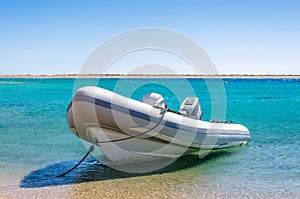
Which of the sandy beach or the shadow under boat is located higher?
the sandy beach

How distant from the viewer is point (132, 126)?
8430 mm

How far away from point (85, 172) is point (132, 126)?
1.39 m

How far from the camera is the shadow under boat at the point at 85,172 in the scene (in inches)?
308

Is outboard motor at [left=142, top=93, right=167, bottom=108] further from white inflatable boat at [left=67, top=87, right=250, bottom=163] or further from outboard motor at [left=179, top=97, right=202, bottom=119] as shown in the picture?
outboard motor at [left=179, top=97, right=202, bottom=119]

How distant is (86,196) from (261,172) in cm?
389

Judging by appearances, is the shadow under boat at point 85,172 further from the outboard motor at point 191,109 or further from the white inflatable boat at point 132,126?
the outboard motor at point 191,109

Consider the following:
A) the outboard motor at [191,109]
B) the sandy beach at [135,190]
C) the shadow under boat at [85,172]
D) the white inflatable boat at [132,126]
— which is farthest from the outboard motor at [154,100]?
the sandy beach at [135,190]

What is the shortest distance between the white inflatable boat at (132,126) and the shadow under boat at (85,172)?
28 centimetres

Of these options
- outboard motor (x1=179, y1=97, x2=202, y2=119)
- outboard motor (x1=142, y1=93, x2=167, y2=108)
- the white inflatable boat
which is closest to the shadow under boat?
the white inflatable boat

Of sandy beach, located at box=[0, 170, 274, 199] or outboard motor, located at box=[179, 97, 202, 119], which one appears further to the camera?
outboard motor, located at box=[179, 97, 202, 119]

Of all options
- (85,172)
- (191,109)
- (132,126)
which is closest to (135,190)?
(132,126)

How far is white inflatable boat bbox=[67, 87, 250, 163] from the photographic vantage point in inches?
320

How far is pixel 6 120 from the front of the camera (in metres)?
18.3

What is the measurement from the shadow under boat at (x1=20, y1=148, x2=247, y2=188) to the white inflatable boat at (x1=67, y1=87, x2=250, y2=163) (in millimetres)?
283
